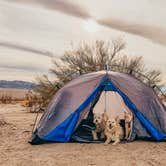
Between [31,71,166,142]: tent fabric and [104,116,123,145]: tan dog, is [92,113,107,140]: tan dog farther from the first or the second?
[31,71,166,142]: tent fabric

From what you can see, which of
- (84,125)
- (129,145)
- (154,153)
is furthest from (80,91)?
(154,153)

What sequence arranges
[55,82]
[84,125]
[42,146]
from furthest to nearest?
[55,82], [84,125], [42,146]

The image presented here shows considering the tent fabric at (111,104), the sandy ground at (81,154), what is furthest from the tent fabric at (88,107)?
the tent fabric at (111,104)

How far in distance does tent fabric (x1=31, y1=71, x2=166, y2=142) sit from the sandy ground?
1.04ft

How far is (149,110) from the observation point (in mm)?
7480

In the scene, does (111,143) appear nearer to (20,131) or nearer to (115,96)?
(115,96)

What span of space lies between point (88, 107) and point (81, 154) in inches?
67.5

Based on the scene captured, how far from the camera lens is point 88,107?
7480mm

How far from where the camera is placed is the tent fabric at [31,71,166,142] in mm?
7078

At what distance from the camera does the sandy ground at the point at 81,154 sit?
5.47m

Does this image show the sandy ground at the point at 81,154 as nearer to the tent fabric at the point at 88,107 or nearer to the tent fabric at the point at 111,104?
the tent fabric at the point at 88,107

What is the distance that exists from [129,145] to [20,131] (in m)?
3.78

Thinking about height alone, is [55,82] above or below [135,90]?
above

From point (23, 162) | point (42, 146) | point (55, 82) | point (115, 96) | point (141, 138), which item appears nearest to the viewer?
point (23, 162)
